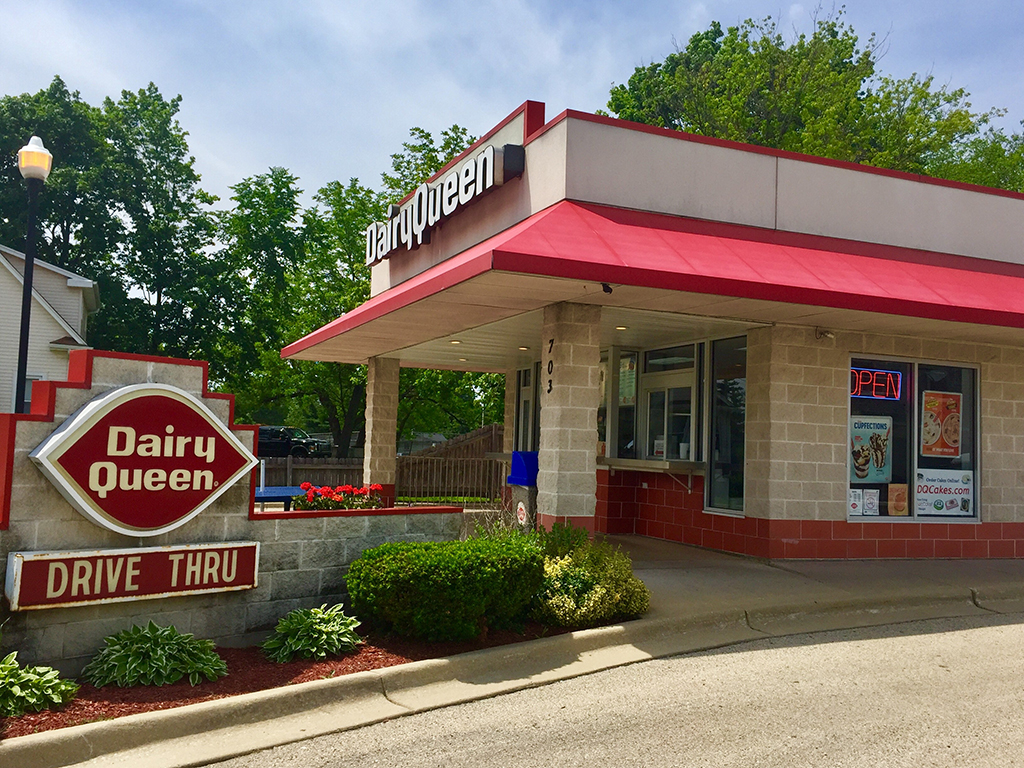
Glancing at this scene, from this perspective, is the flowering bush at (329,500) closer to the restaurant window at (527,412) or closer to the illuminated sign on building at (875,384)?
the illuminated sign on building at (875,384)

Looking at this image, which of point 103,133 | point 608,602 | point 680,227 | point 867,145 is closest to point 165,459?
point 608,602

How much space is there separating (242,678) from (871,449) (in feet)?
30.0

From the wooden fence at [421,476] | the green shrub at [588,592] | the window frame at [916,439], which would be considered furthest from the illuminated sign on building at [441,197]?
the wooden fence at [421,476]

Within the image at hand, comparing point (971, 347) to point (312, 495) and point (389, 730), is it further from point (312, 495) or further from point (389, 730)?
point (389, 730)

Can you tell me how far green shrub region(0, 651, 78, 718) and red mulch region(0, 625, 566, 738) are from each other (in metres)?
0.07

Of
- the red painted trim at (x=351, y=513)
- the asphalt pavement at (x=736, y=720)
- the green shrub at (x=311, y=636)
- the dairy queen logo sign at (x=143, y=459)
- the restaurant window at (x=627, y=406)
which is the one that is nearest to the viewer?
the asphalt pavement at (x=736, y=720)

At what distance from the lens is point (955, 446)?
1279 cm

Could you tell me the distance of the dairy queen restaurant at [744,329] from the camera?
9.86m

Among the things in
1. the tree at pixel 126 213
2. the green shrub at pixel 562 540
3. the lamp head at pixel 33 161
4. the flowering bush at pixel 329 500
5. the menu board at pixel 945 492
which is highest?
the tree at pixel 126 213

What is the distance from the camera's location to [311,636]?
6.99 meters

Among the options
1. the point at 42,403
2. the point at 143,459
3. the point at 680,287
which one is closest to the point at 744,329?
the point at 680,287

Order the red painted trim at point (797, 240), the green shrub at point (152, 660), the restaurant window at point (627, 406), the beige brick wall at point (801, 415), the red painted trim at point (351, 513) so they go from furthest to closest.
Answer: the restaurant window at point (627, 406), the beige brick wall at point (801, 415), the red painted trim at point (797, 240), the red painted trim at point (351, 513), the green shrub at point (152, 660)

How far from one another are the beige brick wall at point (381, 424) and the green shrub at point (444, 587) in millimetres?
9918

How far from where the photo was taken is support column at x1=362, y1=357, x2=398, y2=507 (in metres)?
17.5
